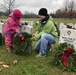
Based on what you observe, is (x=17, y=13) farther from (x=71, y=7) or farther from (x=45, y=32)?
(x=71, y=7)

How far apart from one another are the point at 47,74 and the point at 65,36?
3.90 feet

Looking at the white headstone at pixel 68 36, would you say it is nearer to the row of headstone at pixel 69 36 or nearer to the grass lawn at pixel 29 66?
the row of headstone at pixel 69 36

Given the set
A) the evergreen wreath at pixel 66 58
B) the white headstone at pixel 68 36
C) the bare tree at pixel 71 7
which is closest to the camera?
the evergreen wreath at pixel 66 58

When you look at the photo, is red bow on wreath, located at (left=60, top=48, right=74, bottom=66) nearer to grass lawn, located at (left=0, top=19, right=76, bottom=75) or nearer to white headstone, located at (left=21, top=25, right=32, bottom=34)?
grass lawn, located at (left=0, top=19, right=76, bottom=75)

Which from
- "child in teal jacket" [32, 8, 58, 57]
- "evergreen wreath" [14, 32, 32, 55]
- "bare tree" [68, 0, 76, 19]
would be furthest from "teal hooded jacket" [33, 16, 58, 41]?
"bare tree" [68, 0, 76, 19]

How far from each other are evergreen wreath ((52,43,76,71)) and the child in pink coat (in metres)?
1.44

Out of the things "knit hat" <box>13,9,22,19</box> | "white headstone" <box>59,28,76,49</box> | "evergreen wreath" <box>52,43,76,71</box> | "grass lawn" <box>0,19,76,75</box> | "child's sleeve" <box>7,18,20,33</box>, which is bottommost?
"grass lawn" <box>0,19,76,75</box>

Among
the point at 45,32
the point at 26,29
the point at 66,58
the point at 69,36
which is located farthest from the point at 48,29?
the point at 66,58

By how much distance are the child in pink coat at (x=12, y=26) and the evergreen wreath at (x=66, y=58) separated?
4.72 ft

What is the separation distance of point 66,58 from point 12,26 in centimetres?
203

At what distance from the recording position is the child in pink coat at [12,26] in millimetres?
6149

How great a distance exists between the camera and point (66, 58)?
509 centimetres

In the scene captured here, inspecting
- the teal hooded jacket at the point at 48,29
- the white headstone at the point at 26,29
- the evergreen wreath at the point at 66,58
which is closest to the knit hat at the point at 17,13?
the white headstone at the point at 26,29

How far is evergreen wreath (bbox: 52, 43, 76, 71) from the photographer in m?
5.04
